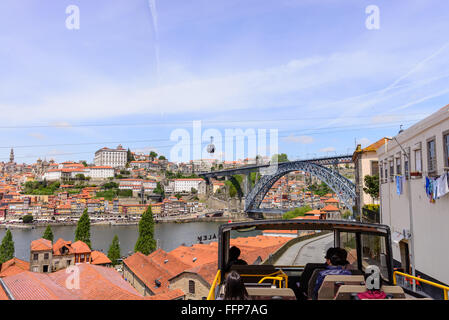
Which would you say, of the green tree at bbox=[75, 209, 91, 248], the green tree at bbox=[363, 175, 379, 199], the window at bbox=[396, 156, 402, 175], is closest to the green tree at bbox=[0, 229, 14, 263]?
the green tree at bbox=[75, 209, 91, 248]

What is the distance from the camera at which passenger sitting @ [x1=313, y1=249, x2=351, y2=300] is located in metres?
3.19

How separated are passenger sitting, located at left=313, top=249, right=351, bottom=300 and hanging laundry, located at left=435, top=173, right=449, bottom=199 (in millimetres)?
6890

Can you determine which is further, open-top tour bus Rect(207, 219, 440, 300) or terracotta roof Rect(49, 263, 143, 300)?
terracotta roof Rect(49, 263, 143, 300)

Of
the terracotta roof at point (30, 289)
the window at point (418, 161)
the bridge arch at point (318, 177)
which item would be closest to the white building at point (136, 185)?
the bridge arch at point (318, 177)

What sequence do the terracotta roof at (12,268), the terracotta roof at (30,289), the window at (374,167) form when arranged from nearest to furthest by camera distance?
the terracotta roof at (30,289) < the window at (374,167) < the terracotta roof at (12,268)

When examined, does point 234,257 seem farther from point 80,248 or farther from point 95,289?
point 80,248

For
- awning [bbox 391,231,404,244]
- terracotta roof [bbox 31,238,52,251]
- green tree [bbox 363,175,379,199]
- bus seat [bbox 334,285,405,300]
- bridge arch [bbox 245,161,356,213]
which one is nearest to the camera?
bus seat [bbox 334,285,405,300]

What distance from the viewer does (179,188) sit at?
422 feet

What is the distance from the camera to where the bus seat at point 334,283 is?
285 centimetres

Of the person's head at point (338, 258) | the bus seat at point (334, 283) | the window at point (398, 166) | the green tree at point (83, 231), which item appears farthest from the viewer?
the green tree at point (83, 231)

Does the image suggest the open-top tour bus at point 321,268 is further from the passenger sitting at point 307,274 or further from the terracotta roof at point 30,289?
the terracotta roof at point 30,289

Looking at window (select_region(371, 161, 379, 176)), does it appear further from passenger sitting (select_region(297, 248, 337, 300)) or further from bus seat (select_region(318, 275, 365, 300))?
bus seat (select_region(318, 275, 365, 300))

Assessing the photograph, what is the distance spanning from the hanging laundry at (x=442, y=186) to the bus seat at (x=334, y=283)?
7.56 meters
